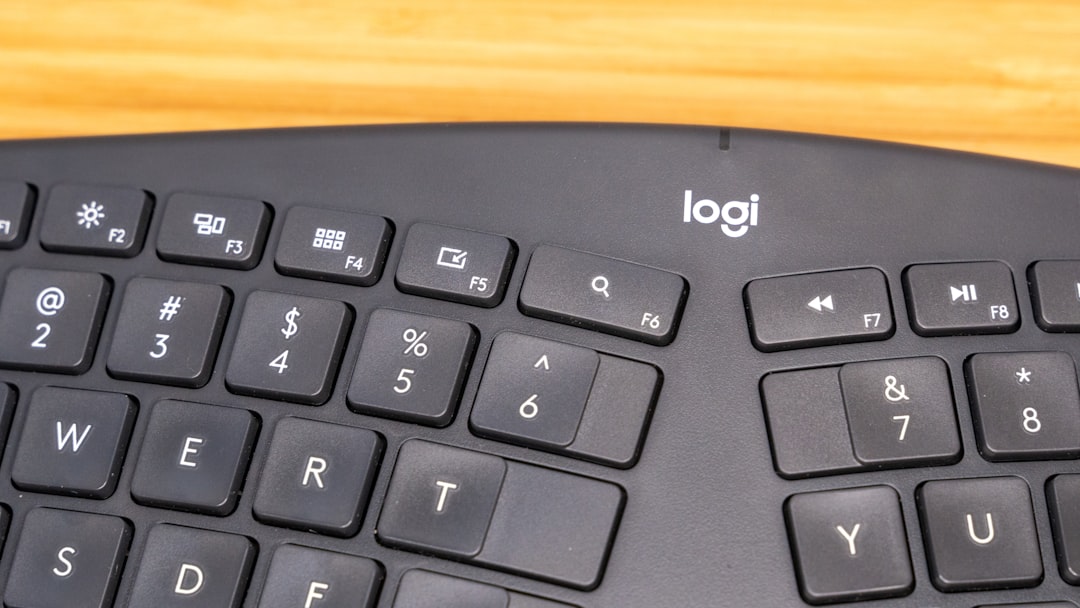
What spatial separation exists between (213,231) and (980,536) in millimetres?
232

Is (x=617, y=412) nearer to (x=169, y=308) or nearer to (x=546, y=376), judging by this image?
(x=546, y=376)

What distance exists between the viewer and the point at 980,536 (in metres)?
0.25

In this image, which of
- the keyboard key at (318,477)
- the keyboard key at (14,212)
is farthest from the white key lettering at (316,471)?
the keyboard key at (14,212)

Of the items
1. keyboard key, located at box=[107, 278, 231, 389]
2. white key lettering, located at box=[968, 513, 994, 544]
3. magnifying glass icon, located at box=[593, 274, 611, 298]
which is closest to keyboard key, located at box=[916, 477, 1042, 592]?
white key lettering, located at box=[968, 513, 994, 544]

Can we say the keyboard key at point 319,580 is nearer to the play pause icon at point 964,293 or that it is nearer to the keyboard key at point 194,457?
the keyboard key at point 194,457

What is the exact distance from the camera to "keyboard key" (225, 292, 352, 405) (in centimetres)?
27

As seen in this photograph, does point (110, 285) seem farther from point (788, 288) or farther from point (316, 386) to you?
point (788, 288)

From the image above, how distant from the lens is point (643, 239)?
28 centimetres

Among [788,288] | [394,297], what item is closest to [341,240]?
[394,297]

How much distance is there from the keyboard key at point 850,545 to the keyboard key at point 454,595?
2.6 inches

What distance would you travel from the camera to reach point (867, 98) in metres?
0.33

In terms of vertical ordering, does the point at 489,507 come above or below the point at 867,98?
below

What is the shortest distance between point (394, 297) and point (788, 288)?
113mm

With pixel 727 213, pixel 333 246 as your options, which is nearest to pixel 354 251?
pixel 333 246
